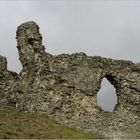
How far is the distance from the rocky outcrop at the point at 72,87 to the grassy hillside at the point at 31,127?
1678mm

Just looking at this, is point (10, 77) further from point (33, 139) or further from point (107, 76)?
point (33, 139)

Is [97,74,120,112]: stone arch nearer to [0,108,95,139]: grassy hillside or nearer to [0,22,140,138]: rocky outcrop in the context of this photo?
[0,22,140,138]: rocky outcrop

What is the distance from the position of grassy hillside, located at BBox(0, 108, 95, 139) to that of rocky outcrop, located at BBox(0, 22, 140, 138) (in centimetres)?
168

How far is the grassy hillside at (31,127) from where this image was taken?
40.0 m

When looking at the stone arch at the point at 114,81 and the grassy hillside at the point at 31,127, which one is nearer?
the grassy hillside at the point at 31,127

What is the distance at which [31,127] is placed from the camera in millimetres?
42469

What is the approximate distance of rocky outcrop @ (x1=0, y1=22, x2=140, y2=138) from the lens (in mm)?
47469

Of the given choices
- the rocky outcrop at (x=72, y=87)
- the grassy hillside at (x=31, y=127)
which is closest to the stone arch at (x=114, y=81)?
the rocky outcrop at (x=72, y=87)

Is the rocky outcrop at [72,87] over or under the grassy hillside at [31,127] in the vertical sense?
over

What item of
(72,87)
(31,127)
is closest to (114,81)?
(72,87)

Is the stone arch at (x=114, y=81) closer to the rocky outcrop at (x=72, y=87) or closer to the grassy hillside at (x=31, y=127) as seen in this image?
the rocky outcrop at (x=72, y=87)

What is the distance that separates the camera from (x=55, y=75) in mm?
48094

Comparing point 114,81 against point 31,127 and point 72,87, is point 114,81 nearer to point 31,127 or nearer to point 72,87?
point 72,87

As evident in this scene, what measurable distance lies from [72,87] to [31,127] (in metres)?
6.81
